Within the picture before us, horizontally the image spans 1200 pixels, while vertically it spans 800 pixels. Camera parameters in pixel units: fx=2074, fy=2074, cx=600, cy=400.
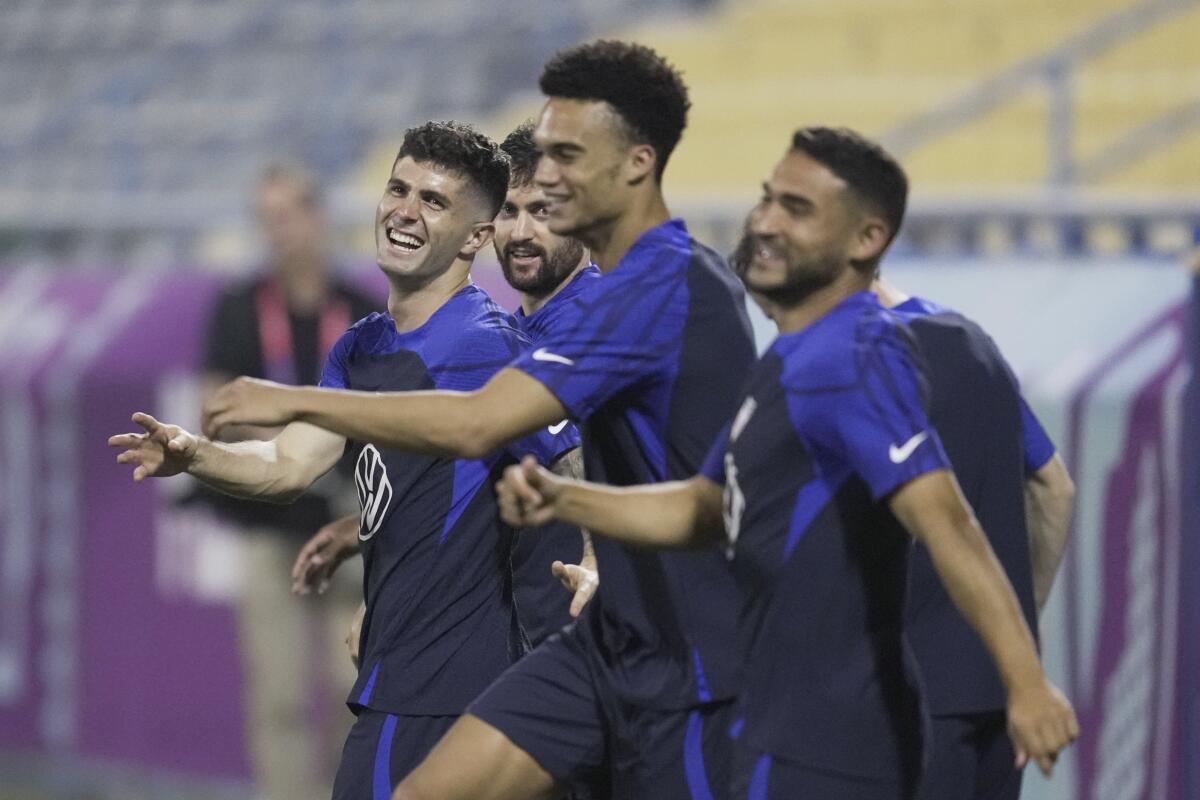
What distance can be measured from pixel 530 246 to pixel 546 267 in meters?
0.08

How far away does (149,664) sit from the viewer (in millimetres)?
8688

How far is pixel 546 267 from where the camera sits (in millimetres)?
5074

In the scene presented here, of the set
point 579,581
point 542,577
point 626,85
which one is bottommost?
point 542,577

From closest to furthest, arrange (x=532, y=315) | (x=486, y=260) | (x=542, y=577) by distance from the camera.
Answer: (x=532, y=315) → (x=542, y=577) → (x=486, y=260)

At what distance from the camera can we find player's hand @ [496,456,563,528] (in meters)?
3.36

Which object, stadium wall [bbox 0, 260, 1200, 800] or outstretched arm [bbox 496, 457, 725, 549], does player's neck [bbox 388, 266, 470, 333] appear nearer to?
outstretched arm [bbox 496, 457, 725, 549]

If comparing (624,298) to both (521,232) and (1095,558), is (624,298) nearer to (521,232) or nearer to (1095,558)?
(521,232)

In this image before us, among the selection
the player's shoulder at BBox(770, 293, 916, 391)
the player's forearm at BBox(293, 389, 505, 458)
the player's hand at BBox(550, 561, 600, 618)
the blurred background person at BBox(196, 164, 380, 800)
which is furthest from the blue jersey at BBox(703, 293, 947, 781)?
the blurred background person at BBox(196, 164, 380, 800)

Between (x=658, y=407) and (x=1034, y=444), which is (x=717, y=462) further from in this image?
(x=1034, y=444)

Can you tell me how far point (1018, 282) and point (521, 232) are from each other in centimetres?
215

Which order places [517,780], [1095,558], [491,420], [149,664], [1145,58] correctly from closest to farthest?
[491,420]
[517,780]
[1095,558]
[149,664]
[1145,58]

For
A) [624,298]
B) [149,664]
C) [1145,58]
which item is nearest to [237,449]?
[624,298]

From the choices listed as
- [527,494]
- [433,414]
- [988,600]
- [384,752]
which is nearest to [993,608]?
[988,600]

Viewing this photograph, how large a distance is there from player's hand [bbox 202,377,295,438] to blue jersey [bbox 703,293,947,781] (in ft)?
2.56
